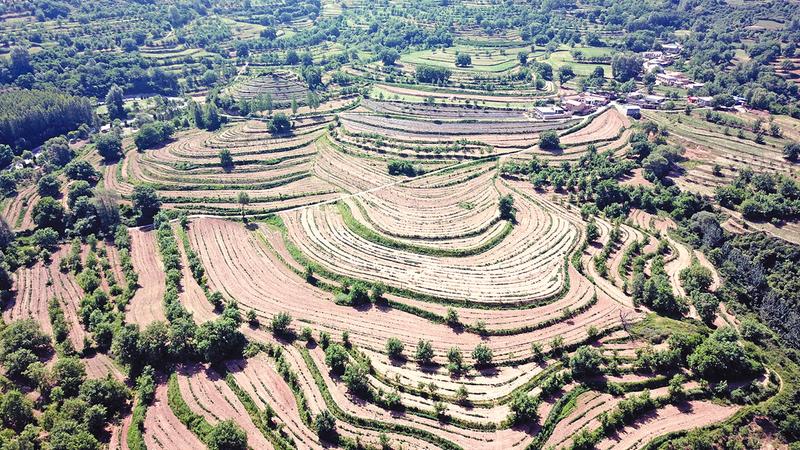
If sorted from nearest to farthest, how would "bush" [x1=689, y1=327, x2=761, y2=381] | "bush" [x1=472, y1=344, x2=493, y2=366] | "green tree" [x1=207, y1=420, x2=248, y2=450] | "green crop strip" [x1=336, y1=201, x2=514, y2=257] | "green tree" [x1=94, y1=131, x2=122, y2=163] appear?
"green tree" [x1=207, y1=420, x2=248, y2=450]
"bush" [x1=689, y1=327, x2=761, y2=381]
"bush" [x1=472, y1=344, x2=493, y2=366]
"green crop strip" [x1=336, y1=201, x2=514, y2=257]
"green tree" [x1=94, y1=131, x2=122, y2=163]

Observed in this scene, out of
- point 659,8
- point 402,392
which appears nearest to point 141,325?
point 402,392

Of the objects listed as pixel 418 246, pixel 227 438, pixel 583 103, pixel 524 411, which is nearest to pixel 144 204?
pixel 418 246

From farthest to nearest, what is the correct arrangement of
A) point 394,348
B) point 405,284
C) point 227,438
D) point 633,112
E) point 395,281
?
point 633,112, point 395,281, point 405,284, point 394,348, point 227,438

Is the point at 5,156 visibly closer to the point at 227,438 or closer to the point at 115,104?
the point at 115,104

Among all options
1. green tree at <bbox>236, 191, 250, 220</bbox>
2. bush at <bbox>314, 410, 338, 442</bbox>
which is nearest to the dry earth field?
bush at <bbox>314, 410, 338, 442</bbox>

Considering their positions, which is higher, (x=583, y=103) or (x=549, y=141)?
(x=583, y=103)

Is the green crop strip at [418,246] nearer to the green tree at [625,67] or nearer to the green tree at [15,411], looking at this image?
the green tree at [15,411]

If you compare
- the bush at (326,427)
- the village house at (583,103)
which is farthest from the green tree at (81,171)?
the village house at (583,103)

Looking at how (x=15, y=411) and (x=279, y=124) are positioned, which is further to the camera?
(x=279, y=124)

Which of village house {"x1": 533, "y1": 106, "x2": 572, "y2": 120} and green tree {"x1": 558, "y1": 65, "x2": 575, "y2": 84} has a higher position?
green tree {"x1": 558, "y1": 65, "x2": 575, "y2": 84}

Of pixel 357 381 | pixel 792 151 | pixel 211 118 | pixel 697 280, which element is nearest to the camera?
pixel 357 381

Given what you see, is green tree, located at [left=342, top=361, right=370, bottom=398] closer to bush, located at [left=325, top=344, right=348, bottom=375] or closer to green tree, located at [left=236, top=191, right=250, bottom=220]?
bush, located at [left=325, top=344, right=348, bottom=375]

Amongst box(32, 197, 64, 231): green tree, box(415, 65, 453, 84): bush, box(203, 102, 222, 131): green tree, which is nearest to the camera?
box(32, 197, 64, 231): green tree
